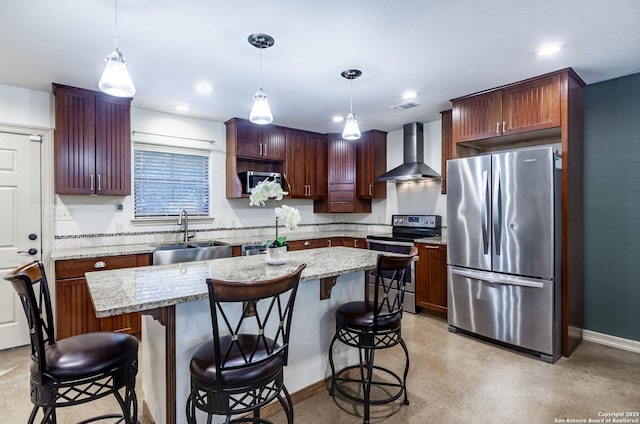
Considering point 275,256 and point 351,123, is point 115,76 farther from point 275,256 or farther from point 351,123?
point 351,123

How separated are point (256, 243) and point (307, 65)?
217 cm

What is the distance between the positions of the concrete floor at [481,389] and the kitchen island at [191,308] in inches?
14.1

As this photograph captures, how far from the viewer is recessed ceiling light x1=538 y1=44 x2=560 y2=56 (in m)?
2.46

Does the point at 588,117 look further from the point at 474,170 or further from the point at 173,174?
the point at 173,174

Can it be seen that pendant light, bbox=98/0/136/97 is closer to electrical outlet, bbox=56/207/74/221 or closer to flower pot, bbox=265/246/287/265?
flower pot, bbox=265/246/287/265

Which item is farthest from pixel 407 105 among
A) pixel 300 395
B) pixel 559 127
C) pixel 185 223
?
pixel 300 395

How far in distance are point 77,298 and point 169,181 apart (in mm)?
1637

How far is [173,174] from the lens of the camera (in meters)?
4.18

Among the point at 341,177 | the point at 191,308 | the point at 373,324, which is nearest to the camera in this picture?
the point at 191,308

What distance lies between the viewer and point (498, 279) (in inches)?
121

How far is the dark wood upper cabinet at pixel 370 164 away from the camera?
513 cm

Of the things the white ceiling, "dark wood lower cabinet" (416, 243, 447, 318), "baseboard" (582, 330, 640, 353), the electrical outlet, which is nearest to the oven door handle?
"dark wood lower cabinet" (416, 243, 447, 318)

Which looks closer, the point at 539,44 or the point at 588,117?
the point at 539,44

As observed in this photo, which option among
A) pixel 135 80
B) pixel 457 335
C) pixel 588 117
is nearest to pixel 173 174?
pixel 135 80
